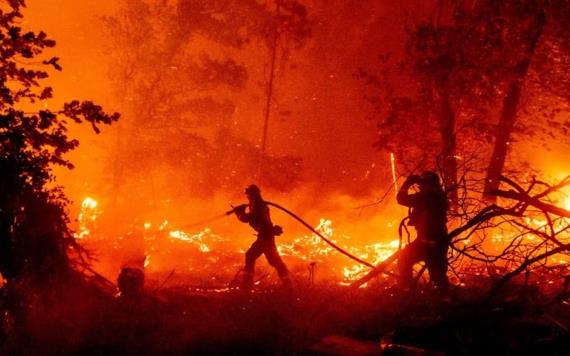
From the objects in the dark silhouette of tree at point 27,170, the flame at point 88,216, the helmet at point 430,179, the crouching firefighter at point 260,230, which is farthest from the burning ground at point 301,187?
the crouching firefighter at point 260,230

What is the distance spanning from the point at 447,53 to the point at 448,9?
32.0 feet

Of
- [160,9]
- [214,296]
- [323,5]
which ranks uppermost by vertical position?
[323,5]

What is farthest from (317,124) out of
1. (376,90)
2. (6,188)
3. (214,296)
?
(6,188)

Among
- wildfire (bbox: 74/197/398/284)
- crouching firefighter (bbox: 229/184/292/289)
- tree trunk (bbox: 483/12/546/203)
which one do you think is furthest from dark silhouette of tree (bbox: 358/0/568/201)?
crouching firefighter (bbox: 229/184/292/289)

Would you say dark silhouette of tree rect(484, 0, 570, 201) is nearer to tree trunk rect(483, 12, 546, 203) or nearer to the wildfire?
tree trunk rect(483, 12, 546, 203)

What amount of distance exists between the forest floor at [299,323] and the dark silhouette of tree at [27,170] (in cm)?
68

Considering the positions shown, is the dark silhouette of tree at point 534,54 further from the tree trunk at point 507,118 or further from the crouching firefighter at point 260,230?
the crouching firefighter at point 260,230

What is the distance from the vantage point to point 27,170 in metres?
6.27

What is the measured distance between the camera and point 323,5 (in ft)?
86.4

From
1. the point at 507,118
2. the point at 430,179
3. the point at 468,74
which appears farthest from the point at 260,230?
the point at 507,118

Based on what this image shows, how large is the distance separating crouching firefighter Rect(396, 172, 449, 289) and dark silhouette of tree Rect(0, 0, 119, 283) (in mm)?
4833

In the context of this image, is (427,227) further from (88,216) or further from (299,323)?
(88,216)

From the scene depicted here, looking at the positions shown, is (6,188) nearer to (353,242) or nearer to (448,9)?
(353,242)

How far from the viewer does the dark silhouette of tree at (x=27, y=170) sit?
6094mm
